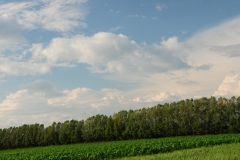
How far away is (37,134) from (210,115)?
173 feet

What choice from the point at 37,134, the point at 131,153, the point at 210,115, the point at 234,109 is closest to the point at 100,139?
the point at 37,134

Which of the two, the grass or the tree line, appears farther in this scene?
the tree line

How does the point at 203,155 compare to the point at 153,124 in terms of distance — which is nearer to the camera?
the point at 203,155

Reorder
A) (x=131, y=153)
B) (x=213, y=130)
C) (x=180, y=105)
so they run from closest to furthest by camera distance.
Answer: (x=131, y=153) < (x=213, y=130) < (x=180, y=105)

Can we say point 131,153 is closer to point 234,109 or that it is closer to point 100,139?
point 234,109

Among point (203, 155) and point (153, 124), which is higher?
point (153, 124)

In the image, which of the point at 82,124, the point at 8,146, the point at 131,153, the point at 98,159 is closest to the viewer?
the point at 98,159

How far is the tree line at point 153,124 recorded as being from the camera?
70.7 metres

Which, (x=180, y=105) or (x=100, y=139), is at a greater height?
(x=180, y=105)

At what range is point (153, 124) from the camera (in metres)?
75.7

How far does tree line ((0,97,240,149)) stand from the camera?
232 ft

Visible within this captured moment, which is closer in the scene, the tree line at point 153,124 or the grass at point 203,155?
the grass at point 203,155

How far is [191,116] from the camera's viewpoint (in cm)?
7319

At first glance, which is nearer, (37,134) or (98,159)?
(98,159)
